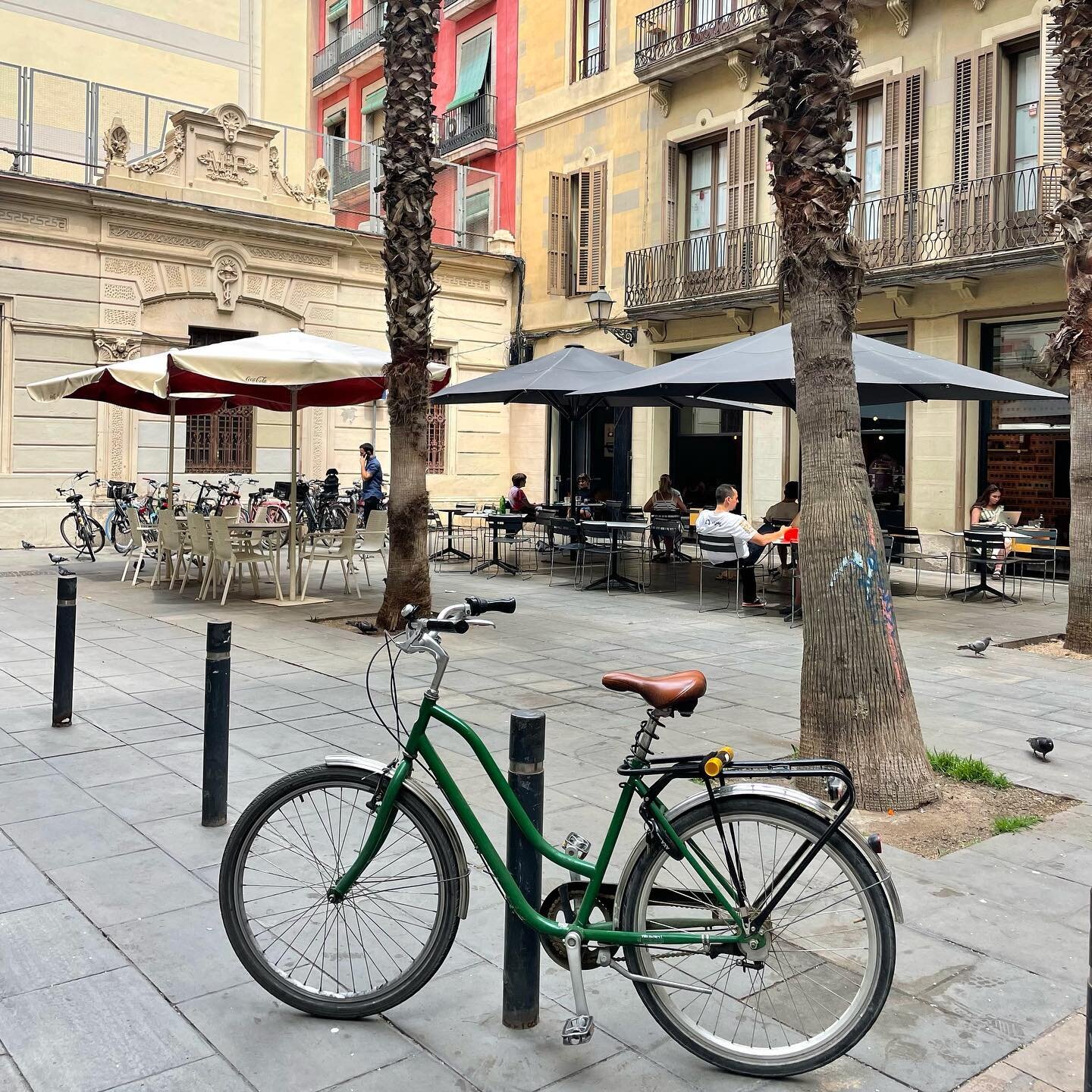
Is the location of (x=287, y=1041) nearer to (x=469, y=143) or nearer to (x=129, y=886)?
(x=129, y=886)

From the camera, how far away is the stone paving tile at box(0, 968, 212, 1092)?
2.73 metres

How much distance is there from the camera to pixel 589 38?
859 inches

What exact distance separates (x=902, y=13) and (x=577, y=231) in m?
7.77

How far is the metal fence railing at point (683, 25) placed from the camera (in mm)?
18312

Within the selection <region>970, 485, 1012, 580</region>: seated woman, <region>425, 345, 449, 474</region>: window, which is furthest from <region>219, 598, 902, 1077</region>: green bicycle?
<region>425, 345, 449, 474</region>: window

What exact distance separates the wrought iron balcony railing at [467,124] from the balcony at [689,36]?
15.6ft

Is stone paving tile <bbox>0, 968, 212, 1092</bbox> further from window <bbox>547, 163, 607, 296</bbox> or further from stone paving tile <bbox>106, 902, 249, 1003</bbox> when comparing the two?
window <bbox>547, 163, 607, 296</bbox>

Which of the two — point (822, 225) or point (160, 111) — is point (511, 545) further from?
point (822, 225)

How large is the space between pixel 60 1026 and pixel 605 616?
825cm

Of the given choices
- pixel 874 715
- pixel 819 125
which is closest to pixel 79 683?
pixel 874 715

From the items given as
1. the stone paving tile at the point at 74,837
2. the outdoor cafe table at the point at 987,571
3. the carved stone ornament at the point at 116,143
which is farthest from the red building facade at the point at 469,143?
the stone paving tile at the point at 74,837

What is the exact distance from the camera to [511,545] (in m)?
19.4

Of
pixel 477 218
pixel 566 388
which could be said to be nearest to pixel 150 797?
pixel 566 388

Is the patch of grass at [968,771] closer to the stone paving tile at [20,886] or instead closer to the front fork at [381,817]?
the front fork at [381,817]
